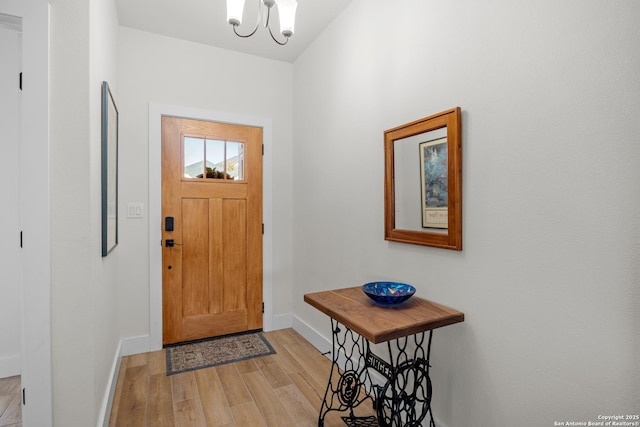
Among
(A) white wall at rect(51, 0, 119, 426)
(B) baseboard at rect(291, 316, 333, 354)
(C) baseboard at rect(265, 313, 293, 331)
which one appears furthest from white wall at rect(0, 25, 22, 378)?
(B) baseboard at rect(291, 316, 333, 354)

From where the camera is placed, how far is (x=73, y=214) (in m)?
1.50

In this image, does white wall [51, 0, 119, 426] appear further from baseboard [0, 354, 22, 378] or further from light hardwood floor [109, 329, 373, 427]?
baseboard [0, 354, 22, 378]

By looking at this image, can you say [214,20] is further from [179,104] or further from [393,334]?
[393,334]

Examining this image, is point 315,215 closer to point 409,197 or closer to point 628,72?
point 409,197

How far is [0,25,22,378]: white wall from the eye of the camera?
2.32 metres

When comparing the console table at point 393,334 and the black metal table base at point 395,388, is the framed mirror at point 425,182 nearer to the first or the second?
the console table at point 393,334

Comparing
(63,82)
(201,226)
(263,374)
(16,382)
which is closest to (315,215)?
(201,226)

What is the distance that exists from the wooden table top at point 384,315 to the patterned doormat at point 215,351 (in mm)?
1256


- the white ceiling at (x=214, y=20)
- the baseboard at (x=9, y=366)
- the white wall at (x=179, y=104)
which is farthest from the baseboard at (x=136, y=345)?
the white ceiling at (x=214, y=20)

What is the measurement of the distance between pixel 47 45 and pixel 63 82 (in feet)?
0.50

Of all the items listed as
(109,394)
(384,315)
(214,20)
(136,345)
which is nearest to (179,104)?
(214,20)

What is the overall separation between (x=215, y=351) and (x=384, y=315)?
1878 millimetres

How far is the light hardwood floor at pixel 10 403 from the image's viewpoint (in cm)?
187

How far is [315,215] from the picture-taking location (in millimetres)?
2938
